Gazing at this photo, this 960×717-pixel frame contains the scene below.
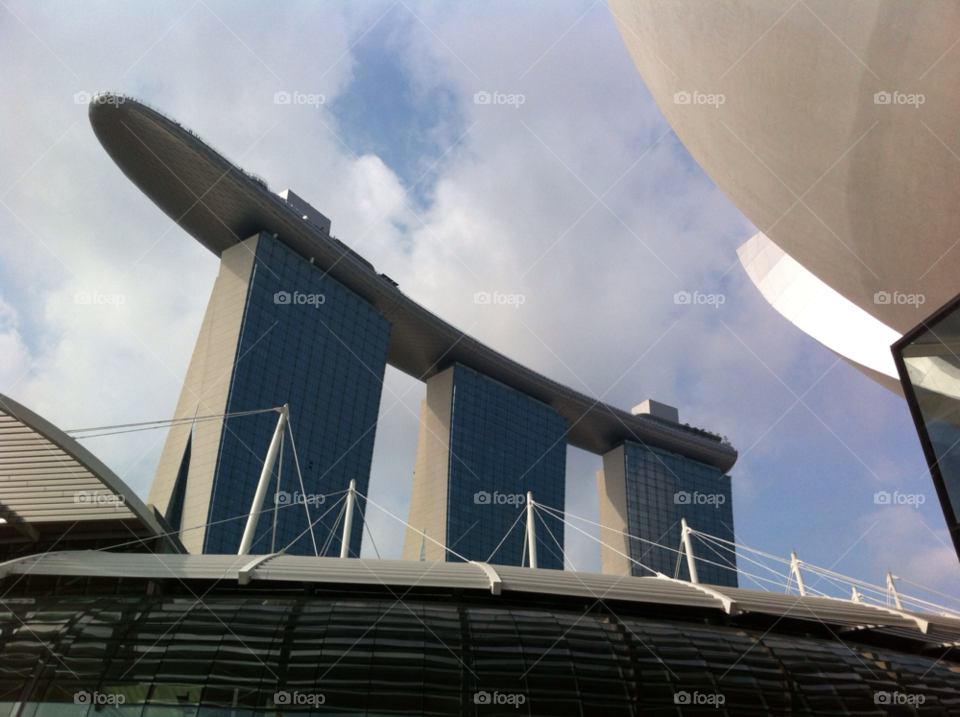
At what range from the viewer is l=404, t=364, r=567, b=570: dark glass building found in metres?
70.2

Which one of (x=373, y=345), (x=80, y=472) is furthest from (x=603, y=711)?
(x=373, y=345)

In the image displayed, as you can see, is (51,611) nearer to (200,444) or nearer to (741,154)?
(741,154)

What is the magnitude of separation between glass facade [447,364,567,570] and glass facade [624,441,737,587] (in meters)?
10.9

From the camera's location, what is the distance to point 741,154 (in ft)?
48.3
